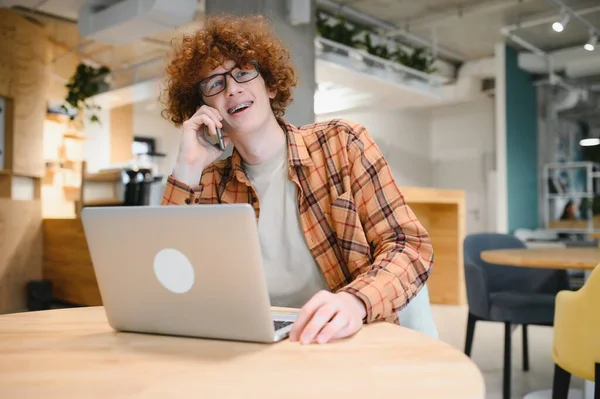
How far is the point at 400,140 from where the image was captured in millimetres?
11359

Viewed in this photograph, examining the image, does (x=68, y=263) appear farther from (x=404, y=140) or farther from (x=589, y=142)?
(x=589, y=142)

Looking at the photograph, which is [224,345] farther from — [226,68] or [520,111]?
[520,111]

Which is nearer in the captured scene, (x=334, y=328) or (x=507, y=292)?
(x=334, y=328)

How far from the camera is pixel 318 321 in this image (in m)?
1.00

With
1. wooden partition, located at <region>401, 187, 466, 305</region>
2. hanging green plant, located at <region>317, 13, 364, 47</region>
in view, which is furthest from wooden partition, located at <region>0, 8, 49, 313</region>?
wooden partition, located at <region>401, 187, 466, 305</region>

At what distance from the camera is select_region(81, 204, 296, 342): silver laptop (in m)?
0.89

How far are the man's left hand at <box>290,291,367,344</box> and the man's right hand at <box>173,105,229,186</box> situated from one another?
2.04ft

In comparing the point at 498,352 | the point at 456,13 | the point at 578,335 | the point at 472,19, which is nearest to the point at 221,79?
the point at 578,335

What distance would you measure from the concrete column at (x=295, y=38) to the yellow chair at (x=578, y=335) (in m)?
2.26

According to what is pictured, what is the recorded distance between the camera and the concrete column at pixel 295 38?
3654 millimetres

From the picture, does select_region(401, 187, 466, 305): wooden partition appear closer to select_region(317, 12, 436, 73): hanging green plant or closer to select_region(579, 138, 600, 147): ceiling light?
select_region(317, 12, 436, 73): hanging green plant

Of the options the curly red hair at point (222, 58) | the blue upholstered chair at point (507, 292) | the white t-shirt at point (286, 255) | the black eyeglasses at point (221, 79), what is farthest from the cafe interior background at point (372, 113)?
the white t-shirt at point (286, 255)

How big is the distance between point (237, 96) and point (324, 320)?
0.74 meters

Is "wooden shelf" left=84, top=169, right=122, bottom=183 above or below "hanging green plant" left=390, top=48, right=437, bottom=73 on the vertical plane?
below
